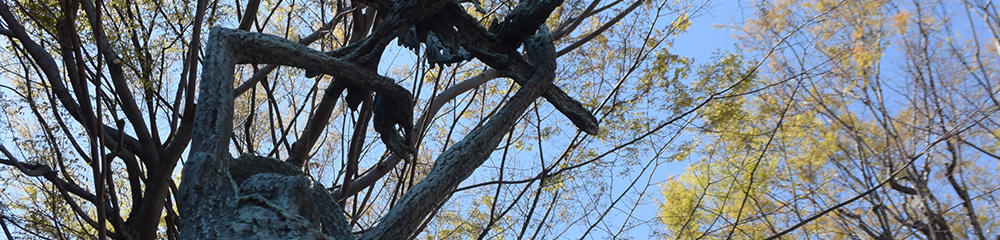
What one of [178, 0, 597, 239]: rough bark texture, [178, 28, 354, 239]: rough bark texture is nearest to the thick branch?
[178, 0, 597, 239]: rough bark texture

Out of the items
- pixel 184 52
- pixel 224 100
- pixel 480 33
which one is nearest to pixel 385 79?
pixel 480 33

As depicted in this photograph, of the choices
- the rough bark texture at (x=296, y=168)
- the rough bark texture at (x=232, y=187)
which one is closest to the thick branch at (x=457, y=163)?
the rough bark texture at (x=296, y=168)

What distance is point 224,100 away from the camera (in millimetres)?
2535

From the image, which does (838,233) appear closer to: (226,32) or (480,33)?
(480,33)

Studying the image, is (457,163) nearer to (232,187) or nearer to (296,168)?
(296,168)

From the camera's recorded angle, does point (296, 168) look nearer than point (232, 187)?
No

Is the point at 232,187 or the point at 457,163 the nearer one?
the point at 232,187

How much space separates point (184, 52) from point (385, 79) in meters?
3.32

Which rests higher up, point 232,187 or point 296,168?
point 296,168

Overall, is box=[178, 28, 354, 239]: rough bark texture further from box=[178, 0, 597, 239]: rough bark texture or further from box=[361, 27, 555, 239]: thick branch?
box=[361, 27, 555, 239]: thick branch

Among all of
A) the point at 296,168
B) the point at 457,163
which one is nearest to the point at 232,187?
the point at 296,168

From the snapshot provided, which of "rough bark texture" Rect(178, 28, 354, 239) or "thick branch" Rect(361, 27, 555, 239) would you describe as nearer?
"rough bark texture" Rect(178, 28, 354, 239)

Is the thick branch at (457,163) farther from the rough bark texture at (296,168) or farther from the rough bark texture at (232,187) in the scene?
the rough bark texture at (232,187)

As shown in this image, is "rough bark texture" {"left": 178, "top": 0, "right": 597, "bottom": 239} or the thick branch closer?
"rough bark texture" {"left": 178, "top": 0, "right": 597, "bottom": 239}
